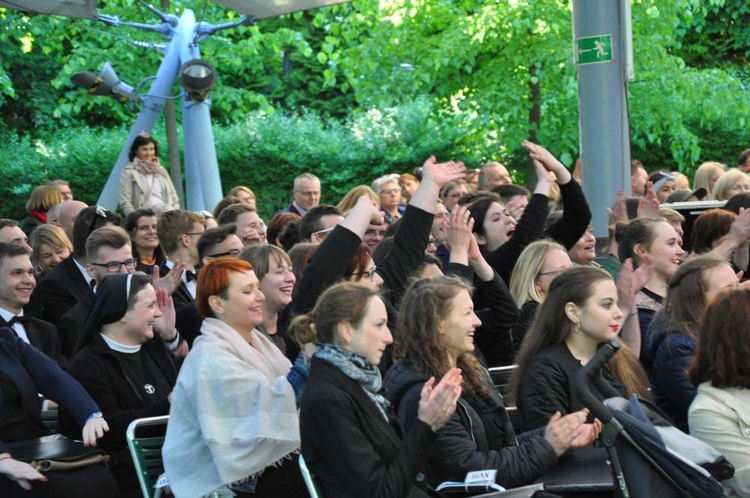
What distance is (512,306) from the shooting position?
7.75 meters

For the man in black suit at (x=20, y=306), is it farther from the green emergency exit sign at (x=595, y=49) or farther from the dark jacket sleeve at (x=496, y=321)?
the green emergency exit sign at (x=595, y=49)

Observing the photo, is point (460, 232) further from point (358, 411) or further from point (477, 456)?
point (358, 411)

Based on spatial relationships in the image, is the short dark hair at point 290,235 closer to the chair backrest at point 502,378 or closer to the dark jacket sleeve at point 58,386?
the chair backrest at point 502,378

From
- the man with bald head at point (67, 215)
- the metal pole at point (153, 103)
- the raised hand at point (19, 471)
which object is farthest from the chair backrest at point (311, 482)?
the metal pole at point (153, 103)

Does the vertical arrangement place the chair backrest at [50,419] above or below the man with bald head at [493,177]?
below

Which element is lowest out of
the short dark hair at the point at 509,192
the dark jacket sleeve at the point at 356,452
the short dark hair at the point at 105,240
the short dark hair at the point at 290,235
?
the dark jacket sleeve at the point at 356,452

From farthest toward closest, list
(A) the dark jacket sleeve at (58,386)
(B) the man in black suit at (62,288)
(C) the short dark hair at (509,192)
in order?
(C) the short dark hair at (509,192), (B) the man in black suit at (62,288), (A) the dark jacket sleeve at (58,386)

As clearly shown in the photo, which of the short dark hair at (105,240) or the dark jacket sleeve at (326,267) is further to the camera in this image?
the short dark hair at (105,240)

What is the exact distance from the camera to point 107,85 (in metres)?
17.4

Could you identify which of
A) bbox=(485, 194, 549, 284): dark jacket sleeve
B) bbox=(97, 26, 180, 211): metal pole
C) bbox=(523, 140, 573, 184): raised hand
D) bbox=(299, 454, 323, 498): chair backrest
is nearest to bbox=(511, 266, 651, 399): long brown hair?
bbox=(299, 454, 323, 498): chair backrest

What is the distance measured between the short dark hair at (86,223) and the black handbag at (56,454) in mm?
3209

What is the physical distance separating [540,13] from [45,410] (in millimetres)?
12320

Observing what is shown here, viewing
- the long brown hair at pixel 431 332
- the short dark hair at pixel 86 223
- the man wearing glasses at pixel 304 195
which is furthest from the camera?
the man wearing glasses at pixel 304 195

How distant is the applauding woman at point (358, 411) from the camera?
5.15 meters
